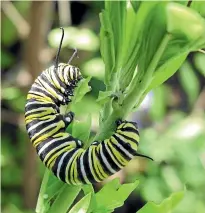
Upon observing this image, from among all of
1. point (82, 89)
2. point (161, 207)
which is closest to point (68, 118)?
point (82, 89)

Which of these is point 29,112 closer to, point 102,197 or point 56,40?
point 102,197

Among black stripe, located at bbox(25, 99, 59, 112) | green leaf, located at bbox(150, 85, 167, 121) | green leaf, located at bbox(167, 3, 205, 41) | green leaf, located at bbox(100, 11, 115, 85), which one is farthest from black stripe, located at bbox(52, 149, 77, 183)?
green leaf, located at bbox(150, 85, 167, 121)

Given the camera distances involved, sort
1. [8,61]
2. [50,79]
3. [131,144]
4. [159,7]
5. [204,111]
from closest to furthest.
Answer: [159,7] → [131,144] → [50,79] → [204,111] → [8,61]

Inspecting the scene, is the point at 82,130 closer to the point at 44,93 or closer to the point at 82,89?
the point at 82,89

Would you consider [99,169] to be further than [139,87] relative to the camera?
Yes

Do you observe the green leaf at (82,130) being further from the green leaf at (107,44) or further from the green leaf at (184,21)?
the green leaf at (184,21)

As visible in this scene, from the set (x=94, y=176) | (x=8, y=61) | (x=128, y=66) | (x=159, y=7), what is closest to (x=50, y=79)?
(x=94, y=176)

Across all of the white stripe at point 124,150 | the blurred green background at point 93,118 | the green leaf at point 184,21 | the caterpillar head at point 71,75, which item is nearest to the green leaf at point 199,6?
the green leaf at point 184,21
